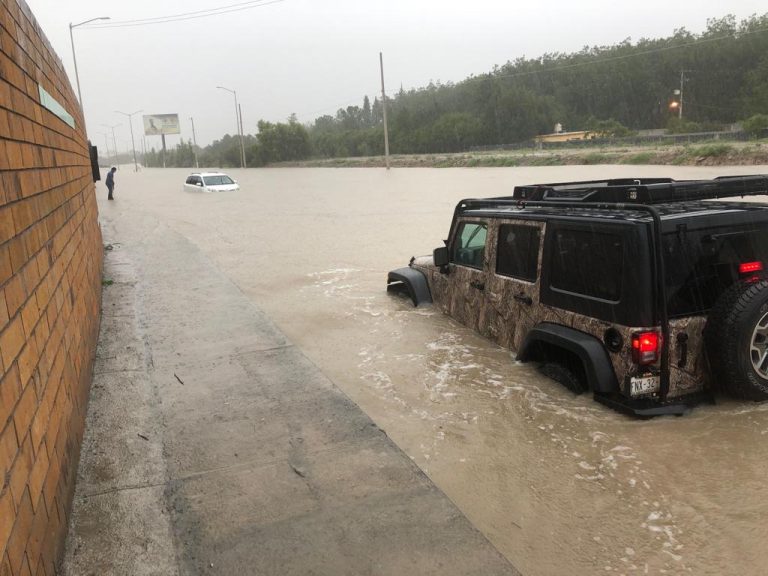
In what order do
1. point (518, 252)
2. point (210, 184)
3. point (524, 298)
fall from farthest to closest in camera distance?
point (210, 184)
point (518, 252)
point (524, 298)

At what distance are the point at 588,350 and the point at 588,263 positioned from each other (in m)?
0.62

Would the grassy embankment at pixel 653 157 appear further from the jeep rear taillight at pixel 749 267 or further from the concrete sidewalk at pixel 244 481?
the concrete sidewalk at pixel 244 481

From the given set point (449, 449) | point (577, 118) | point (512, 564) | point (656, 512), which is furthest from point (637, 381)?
point (577, 118)

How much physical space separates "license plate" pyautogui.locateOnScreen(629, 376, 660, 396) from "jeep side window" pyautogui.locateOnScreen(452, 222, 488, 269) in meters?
2.11

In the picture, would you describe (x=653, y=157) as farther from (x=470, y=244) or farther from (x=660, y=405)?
(x=660, y=405)

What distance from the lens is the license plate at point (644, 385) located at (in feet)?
13.4

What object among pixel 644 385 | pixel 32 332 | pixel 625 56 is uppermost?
pixel 625 56

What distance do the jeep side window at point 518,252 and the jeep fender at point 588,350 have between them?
1.67ft

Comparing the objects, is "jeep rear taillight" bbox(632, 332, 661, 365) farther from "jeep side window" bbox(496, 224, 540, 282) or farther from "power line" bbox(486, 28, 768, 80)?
"power line" bbox(486, 28, 768, 80)

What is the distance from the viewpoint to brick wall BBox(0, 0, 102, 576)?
7.58 feet

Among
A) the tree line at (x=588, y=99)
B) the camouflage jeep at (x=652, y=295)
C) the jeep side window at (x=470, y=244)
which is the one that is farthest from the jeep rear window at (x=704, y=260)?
the tree line at (x=588, y=99)

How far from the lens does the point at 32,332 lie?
2.85m

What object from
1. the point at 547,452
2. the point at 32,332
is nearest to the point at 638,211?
the point at 547,452

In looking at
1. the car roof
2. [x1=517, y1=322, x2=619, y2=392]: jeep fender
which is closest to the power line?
the car roof
